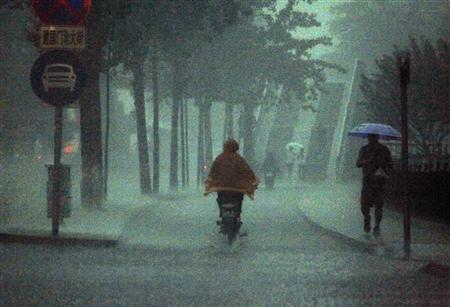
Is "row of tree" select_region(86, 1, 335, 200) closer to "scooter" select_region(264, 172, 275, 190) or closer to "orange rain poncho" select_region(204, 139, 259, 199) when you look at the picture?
"scooter" select_region(264, 172, 275, 190)

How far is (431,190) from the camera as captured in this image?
1919cm

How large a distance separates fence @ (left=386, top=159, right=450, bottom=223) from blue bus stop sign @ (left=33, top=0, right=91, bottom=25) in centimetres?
697

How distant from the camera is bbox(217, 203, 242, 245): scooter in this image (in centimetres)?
1467

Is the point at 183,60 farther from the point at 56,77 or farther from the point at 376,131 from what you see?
the point at 56,77

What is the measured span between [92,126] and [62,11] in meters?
8.69

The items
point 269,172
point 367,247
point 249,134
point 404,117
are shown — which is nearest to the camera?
point 404,117

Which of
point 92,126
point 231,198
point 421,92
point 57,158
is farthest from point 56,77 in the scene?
point 421,92

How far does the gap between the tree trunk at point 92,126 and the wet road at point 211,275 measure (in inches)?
259

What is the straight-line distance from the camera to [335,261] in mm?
12414

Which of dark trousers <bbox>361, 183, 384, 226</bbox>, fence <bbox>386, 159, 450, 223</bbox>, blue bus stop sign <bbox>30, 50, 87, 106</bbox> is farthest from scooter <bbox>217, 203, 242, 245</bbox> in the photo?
fence <bbox>386, 159, 450, 223</bbox>

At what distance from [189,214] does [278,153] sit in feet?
142

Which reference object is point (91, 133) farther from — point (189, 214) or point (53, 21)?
point (53, 21)

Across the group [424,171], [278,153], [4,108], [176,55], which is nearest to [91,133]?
[424,171]

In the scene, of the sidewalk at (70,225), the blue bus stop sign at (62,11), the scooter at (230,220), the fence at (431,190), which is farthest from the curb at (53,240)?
the fence at (431,190)
